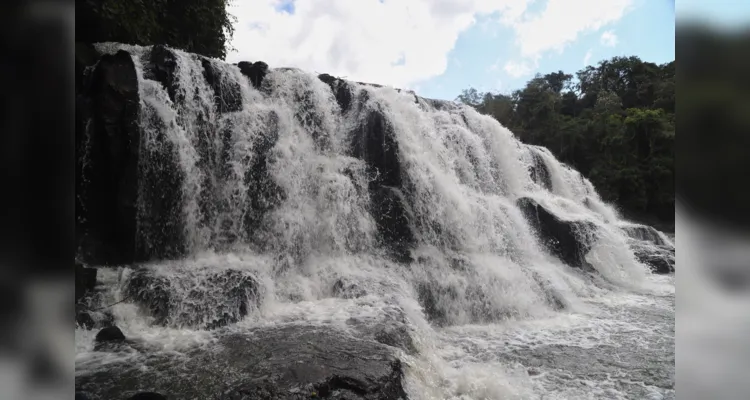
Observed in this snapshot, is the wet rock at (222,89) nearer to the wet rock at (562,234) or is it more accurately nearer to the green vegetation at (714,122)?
the wet rock at (562,234)

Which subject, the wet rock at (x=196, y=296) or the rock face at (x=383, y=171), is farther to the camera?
the rock face at (x=383, y=171)

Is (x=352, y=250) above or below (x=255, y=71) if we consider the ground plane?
below

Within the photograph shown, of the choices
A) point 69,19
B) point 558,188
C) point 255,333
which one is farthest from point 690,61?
point 558,188

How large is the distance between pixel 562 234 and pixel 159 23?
11944mm

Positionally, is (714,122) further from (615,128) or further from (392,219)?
(615,128)

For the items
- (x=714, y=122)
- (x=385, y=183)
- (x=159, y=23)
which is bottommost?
(x=714, y=122)

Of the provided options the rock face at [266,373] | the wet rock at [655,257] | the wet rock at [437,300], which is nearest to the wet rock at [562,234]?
the wet rock at [655,257]

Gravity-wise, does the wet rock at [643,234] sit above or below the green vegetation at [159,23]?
below

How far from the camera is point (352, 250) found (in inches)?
338

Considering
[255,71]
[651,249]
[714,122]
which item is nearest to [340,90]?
[255,71]

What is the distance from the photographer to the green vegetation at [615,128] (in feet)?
71.6

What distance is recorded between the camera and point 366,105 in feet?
35.5

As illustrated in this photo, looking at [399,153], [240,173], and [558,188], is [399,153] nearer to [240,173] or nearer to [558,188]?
[240,173]

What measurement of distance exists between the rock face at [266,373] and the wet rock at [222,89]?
5639 millimetres
